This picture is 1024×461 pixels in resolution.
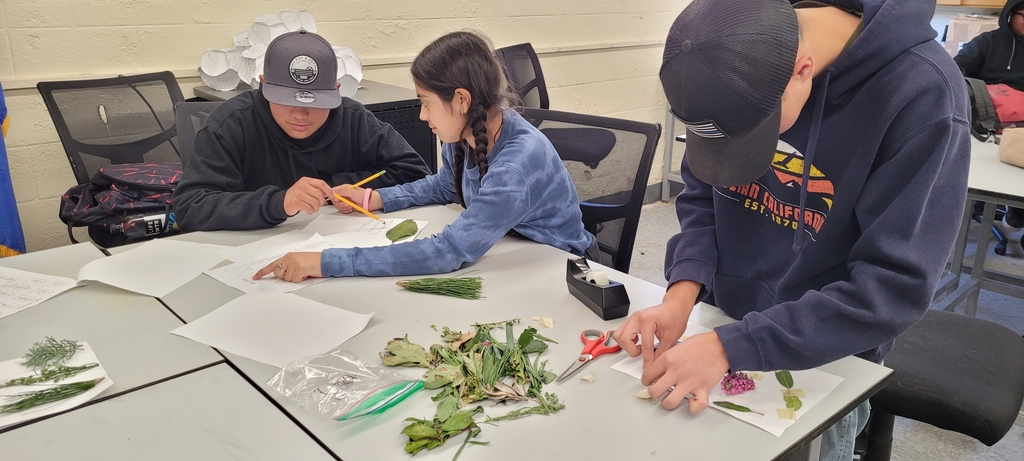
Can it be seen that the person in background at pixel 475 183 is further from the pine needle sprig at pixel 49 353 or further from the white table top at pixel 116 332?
the pine needle sprig at pixel 49 353

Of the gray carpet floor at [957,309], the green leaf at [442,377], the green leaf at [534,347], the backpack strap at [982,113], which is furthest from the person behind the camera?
the backpack strap at [982,113]

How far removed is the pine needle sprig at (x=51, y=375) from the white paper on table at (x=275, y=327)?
0.17m

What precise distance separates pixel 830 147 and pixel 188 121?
5.96 ft

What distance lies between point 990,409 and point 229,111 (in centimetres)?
196

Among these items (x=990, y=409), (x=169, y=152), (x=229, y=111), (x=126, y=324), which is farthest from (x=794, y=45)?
(x=169, y=152)

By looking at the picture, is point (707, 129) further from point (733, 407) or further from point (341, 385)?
point (341, 385)

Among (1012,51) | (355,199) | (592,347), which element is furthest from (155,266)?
(1012,51)

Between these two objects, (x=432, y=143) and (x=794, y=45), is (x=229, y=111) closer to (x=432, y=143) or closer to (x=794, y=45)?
(x=432, y=143)

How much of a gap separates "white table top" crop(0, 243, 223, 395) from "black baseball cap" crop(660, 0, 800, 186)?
0.85 m

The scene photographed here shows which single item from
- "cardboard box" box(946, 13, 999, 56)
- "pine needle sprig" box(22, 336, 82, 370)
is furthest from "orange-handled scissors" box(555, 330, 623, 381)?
"cardboard box" box(946, 13, 999, 56)

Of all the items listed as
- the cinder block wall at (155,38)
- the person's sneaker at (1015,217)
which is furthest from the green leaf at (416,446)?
the person's sneaker at (1015,217)

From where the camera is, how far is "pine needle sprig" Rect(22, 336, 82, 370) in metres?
1.12

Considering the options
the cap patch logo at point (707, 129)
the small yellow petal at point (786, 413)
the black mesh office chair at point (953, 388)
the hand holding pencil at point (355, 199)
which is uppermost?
the cap patch logo at point (707, 129)

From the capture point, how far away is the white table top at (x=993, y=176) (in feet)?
7.16
